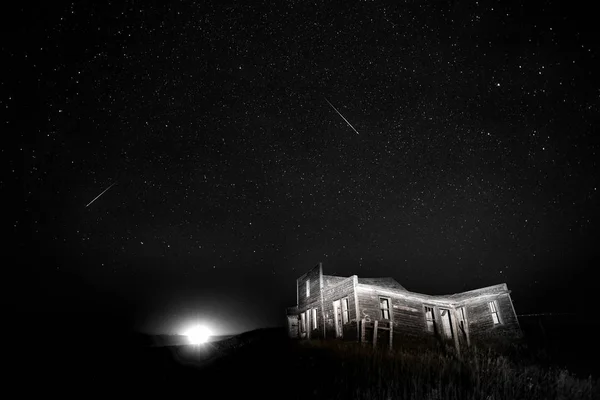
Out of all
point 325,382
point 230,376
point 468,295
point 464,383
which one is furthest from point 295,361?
point 468,295

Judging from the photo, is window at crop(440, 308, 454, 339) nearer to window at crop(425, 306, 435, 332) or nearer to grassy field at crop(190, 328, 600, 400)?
window at crop(425, 306, 435, 332)

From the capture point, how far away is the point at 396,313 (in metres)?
20.0

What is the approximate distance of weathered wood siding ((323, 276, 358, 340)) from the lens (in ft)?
60.2

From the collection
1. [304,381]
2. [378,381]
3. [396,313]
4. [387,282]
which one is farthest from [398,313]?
[378,381]

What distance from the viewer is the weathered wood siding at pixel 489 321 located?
21.1 metres

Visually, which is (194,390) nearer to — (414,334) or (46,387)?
(46,387)

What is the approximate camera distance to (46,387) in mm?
6344

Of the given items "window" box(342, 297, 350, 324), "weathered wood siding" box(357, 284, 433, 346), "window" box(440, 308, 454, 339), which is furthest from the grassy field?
"window" box(440, 308, 454, 339)

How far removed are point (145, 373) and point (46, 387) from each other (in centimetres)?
194

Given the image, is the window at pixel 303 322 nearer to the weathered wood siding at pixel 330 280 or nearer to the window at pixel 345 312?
the weathered wood siding at pixel 330 280

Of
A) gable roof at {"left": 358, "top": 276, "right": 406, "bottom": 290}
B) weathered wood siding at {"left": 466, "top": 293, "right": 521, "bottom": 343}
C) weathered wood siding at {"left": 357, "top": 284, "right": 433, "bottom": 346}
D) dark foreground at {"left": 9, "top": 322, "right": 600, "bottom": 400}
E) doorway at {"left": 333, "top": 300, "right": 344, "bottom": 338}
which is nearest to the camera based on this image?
dark foreground at {"left": 9, "top": 322, "right": 600, "bottom": 400}

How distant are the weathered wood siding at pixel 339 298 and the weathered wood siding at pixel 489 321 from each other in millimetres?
10787

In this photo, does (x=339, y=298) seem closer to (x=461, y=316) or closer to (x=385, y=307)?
(x=385, y=307)

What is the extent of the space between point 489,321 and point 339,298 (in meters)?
12.1
